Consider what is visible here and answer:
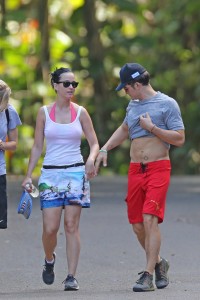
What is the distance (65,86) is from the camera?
9.47m

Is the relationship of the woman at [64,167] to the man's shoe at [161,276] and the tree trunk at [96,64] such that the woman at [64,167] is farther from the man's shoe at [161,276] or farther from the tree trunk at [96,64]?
the tree trunk at [96,64]

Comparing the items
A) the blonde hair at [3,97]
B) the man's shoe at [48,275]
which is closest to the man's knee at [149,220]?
the man's shoe at [48,275]

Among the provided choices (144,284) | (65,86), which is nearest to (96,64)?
(65,86)

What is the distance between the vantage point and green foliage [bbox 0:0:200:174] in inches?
1078

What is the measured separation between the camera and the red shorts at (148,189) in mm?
9297

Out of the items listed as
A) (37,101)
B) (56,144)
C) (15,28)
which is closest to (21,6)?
(15,28)

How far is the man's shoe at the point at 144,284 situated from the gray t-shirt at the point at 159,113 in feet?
3.84

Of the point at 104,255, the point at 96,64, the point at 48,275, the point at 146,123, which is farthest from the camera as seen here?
the point at 96,64

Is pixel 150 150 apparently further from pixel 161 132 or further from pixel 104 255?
pixel 104 255

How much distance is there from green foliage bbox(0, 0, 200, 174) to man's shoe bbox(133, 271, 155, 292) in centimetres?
1702

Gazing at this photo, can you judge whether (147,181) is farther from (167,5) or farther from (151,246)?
(167,5)

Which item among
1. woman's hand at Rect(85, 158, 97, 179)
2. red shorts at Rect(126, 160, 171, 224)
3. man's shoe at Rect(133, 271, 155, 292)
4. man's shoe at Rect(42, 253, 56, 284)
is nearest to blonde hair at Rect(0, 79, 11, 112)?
woman's hand at Rect(85, 158, 97, 179)

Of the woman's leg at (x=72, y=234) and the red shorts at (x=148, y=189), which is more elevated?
the red shorts at (x=148, y=189)

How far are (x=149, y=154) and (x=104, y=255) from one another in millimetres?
2516
